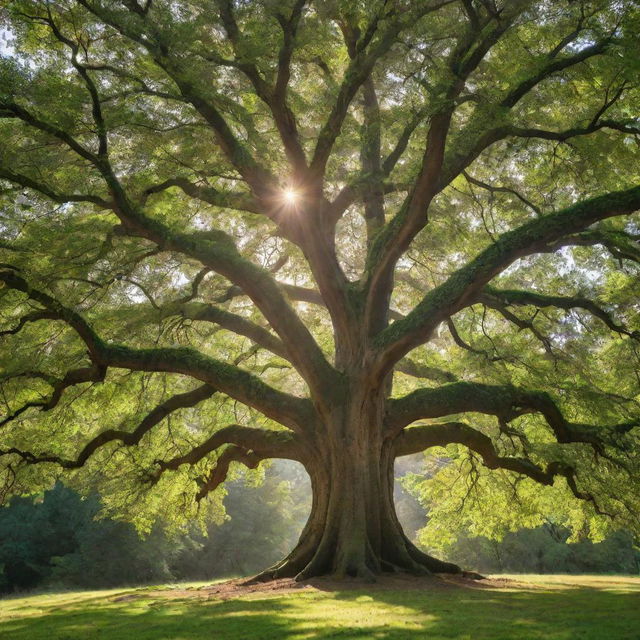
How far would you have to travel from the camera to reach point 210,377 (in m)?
10.9

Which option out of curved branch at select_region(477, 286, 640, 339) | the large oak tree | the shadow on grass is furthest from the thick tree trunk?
curved branch at select_region(477, 286, 640, 339)

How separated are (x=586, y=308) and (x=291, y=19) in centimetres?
781

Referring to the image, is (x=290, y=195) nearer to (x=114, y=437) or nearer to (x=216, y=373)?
(x=216, y=373)

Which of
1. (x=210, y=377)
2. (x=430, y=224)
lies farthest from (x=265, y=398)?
(x=430, y=224)

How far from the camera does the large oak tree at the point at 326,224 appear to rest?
30.1ft

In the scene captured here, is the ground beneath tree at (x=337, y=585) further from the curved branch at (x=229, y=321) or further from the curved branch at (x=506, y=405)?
the curved branch at (x=229, y=321)

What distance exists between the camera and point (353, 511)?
10.0 metres

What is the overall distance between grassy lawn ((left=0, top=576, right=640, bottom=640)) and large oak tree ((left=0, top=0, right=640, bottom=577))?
2.35 metres

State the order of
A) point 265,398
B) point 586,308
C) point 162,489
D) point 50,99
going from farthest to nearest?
point 162,489, point 586,308, point 265,398, point 50,99

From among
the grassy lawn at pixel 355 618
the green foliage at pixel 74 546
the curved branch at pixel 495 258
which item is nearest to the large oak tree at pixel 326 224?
the curved branch at pixel 495 258

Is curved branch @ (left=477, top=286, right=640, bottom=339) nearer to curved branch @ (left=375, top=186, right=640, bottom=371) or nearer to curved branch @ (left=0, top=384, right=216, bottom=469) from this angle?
curved branch @ (left=375, top=186, right=640, bottom=371)

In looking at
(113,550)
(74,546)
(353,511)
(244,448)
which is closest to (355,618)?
(353,511)

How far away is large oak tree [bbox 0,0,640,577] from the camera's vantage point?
917 centimetres

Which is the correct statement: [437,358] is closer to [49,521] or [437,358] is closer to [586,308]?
[586,308]
